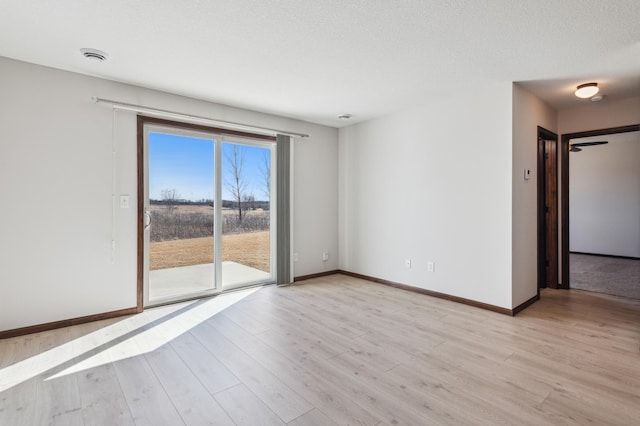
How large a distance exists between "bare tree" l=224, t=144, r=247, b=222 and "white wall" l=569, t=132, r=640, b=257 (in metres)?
7.00

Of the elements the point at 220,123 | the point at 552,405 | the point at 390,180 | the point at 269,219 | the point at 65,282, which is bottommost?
the point at 552,405

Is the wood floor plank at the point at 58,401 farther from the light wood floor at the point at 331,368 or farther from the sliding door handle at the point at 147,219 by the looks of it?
the sliding door handle at the point at 147,219

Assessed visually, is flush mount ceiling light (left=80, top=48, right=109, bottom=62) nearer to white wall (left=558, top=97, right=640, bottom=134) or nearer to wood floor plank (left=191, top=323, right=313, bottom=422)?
wood floor plank (left=191, top=323, right=313, bottom=422)

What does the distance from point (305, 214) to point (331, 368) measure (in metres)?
3.01

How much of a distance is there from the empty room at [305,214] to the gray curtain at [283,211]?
35mm

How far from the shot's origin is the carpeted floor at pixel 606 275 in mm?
4465

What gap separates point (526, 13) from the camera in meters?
2.18

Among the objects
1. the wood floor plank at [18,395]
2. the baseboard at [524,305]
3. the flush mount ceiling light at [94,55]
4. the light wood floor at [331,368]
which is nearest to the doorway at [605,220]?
the baseboard at [524,305]

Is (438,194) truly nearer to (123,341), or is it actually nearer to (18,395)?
(123,341)

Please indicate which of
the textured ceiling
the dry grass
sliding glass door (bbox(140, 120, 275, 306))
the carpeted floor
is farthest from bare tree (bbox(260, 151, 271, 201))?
the carpeted floor

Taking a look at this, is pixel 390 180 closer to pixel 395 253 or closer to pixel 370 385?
pixel 395 253

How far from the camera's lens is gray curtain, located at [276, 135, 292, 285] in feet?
15.4

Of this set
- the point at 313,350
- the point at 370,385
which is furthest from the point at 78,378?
the point at 370,385

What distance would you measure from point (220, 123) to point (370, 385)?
3.49 m
